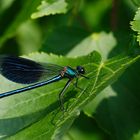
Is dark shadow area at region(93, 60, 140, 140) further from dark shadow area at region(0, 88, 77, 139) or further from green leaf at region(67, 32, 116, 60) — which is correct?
dark shadow area at region(0, 88, 77, 139)

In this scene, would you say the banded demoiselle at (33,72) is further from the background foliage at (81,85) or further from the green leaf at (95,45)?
the green leaf at (95,45)

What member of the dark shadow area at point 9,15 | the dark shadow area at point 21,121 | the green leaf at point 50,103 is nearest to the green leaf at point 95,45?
the green leaf at point 50,103

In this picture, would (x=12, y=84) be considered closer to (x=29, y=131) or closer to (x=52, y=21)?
(x=29, y=131)

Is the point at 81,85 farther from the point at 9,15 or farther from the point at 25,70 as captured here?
the point at 9,15

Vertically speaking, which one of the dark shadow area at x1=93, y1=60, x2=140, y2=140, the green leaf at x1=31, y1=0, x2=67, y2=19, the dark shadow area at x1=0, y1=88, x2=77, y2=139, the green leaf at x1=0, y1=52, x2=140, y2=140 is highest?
the green leaf at x1=31, y1=0, x2=67, y2=19

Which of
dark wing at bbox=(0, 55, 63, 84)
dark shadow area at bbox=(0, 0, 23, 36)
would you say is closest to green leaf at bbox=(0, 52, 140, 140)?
dark wing at bbox=(0, 55, 63, 84)
